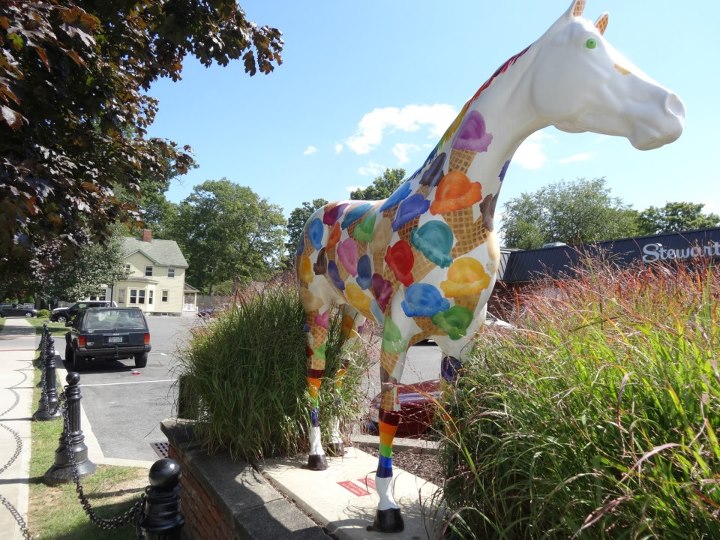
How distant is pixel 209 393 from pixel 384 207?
2206mm

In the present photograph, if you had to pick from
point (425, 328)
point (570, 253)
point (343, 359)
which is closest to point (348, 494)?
point (343, 359)

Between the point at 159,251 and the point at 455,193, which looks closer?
the point at 455,193

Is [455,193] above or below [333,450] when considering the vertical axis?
above

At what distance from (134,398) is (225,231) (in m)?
44.7

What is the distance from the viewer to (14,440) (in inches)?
249

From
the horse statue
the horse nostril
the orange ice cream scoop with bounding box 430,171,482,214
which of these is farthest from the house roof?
the horse nostril

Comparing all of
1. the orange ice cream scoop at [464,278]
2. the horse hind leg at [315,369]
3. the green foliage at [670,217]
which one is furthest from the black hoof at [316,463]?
the green foliage at [670,217]

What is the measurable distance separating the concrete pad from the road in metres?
0.82

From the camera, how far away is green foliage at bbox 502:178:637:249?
136 ft

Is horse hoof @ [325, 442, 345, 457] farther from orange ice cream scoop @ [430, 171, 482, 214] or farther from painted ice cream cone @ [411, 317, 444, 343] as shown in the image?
orange ice cream scoop @ [430, 171, 482, 214]

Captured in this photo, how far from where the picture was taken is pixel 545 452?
167 centimetres

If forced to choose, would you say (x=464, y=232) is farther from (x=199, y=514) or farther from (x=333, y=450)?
(x=199, y=514)

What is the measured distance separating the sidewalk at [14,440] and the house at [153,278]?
1339 inches

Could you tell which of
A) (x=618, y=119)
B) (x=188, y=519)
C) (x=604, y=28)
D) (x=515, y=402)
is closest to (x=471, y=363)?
(x=515, y=402)
